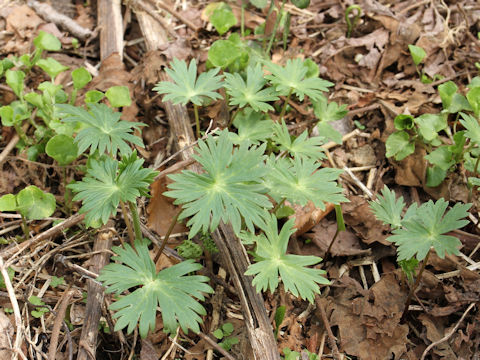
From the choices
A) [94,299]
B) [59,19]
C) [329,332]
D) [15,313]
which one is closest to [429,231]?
[329,332]

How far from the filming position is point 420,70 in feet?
9.49

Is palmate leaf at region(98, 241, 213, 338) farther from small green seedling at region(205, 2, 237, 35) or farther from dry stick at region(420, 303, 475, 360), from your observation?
small green seedling at region(205, 2, 237, 35)

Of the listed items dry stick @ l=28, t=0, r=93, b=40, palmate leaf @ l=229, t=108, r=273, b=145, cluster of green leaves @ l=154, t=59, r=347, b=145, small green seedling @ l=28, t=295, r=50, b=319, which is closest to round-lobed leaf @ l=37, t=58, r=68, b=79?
dry stick @ l=28, t=0, r=93, b=40

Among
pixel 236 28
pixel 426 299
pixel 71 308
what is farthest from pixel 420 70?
Answer: pixel 71 308

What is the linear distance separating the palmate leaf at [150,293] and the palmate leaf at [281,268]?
8.6 inches

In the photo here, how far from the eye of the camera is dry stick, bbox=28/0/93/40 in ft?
9.85

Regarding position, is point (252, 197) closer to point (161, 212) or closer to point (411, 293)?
point (161, 212)

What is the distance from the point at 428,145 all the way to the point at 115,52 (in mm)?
1849

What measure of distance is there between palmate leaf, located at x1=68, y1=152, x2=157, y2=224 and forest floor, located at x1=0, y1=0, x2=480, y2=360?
0.27 meters

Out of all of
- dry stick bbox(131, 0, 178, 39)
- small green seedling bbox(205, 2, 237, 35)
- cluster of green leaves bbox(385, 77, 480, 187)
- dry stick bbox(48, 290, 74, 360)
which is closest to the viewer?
dry stick bbox(48, 290, 74, 360)

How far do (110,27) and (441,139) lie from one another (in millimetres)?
2052

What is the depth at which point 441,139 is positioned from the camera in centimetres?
252

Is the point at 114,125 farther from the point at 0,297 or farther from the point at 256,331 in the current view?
the point at 256,331

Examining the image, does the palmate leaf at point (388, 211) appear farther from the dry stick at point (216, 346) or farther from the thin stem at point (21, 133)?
the thin stem at point (21, 133)
